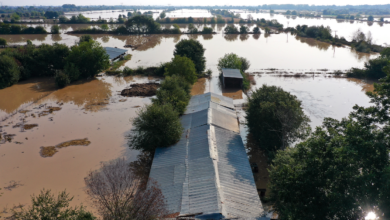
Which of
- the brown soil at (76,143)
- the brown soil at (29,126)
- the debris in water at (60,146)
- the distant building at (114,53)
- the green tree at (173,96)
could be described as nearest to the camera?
the debris in water at (60,146)

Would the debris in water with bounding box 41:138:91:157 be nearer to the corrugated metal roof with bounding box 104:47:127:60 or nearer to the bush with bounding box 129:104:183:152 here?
the bush with bounding box 129:104:183:152

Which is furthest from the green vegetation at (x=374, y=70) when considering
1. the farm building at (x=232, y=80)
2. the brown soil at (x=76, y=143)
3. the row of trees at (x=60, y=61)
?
the brown soil at (x=76, y=143)

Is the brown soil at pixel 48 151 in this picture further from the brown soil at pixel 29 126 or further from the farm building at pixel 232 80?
the farm building at pixel 232 80

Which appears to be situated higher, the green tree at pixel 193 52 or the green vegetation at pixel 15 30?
the green vegetation at pixel 15 30

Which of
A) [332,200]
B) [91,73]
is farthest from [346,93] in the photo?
[91,73]

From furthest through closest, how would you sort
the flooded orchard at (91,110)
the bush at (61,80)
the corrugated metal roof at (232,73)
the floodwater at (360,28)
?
1. the floodwater at (360,28)
2. the bush at (61,80)
3. the corrugated metal roof at (232,73)
4. the flooded orchard at (91,110)

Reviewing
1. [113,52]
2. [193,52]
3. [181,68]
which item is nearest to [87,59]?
[113,52]

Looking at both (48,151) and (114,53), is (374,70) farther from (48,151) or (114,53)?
(114,53)

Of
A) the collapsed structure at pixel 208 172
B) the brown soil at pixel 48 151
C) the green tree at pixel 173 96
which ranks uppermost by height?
the green tree at pixel 173 96

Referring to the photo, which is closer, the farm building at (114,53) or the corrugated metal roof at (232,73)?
the corrugated metal roof at (232,73)
